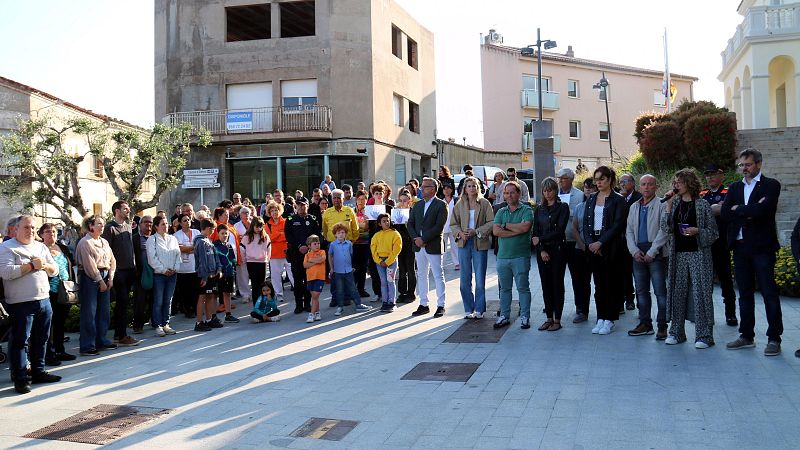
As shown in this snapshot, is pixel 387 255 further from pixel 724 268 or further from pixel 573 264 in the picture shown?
pixel 724 268

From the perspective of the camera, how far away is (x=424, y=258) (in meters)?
10.8

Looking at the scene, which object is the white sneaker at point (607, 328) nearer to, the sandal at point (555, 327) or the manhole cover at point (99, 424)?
the sandal at point (555, 327)

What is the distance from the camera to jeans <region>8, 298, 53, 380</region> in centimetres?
746

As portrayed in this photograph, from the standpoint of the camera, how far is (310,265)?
11141 mm

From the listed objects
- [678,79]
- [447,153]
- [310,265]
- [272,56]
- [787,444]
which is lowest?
[787,444]

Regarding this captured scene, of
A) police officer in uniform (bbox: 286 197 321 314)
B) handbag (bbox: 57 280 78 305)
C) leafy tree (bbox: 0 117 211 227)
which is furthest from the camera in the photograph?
leafy tree (bbox: 0 117 211 227)

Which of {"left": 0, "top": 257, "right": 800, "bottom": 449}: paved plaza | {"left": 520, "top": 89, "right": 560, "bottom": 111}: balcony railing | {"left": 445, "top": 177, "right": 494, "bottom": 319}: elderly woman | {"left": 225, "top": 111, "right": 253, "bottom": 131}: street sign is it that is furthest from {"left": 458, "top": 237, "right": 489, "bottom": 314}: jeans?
{"left": 520, "top": 89, "right": 560, "bottom": 111}: balcony railing

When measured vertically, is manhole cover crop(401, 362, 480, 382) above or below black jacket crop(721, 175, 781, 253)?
below

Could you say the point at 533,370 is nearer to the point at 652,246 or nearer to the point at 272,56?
the point at 652,246

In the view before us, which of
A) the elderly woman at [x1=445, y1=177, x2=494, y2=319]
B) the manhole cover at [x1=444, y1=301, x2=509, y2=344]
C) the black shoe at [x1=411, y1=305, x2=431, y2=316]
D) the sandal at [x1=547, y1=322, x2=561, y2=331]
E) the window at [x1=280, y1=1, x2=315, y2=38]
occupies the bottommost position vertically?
the manhole cover at [x1=444, y1=301, x2=509, y2=344]

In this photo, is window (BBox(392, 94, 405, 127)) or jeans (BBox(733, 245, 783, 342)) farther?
window (BBox(392, 94, 405, 127))

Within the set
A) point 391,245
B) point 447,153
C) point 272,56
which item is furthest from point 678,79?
point 391,245

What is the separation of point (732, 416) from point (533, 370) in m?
2.11

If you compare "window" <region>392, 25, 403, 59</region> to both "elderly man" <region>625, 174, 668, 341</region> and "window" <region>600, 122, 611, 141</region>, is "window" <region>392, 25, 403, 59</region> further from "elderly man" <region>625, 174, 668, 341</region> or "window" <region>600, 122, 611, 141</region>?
"elderly man" <region>625, 174, 668, 341</region>
